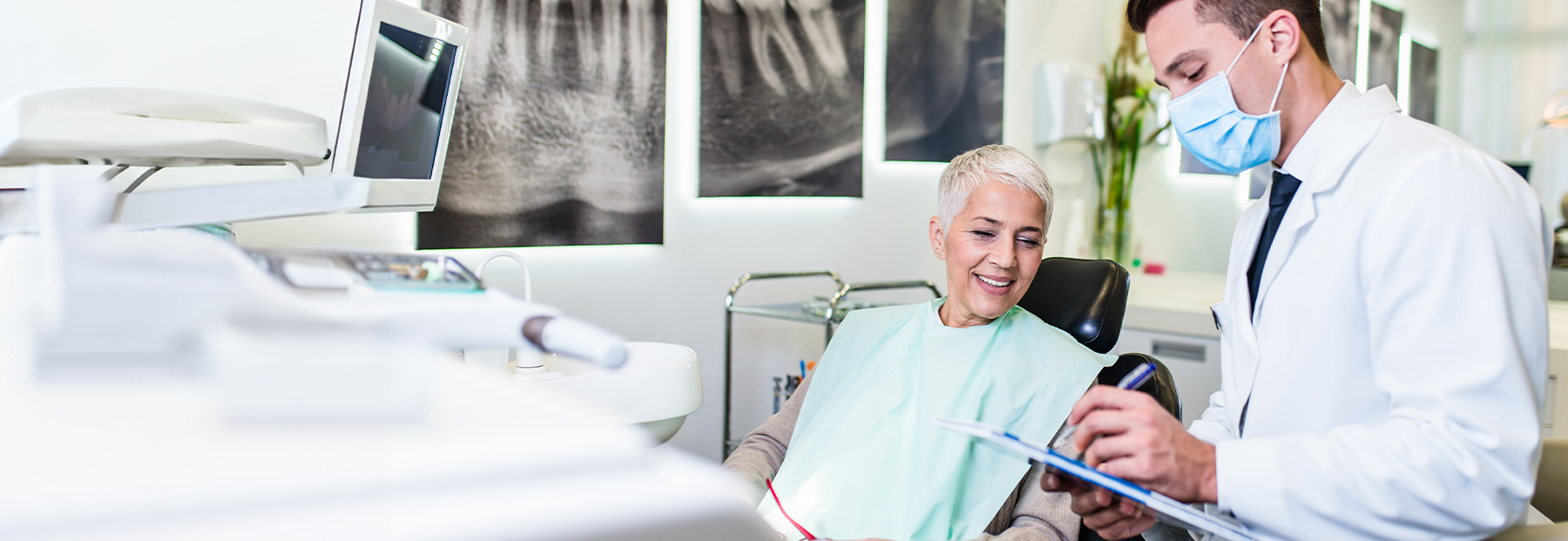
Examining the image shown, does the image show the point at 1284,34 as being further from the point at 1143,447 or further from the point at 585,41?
the point at 585,41

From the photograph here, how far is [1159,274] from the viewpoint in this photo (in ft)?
13.3

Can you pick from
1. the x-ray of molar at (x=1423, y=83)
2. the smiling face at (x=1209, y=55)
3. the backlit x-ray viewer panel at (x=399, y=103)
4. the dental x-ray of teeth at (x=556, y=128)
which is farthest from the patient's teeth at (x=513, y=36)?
the x-ray of molar at (x=1423, y=83)

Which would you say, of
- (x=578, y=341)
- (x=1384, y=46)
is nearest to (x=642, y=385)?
(x=578, y=341)

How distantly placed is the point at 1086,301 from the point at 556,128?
1448mm

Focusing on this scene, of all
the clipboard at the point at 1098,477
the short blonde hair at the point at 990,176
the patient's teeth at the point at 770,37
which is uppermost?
the patient's teeth at the point at 770,37

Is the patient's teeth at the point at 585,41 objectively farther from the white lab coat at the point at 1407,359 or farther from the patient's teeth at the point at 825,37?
the white lab coat at the point at 1407,359

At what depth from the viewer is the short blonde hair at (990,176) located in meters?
1.66

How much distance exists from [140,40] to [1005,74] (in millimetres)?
2966

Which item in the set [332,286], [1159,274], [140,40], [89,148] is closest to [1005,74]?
[1159,274]

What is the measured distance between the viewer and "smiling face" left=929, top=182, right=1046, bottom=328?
1656 mm

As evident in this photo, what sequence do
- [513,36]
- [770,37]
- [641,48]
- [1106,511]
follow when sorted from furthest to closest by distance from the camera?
1. [770,37]
2. [641,48]
3. [513,36]
4. [1106,511]

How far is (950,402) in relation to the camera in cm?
162

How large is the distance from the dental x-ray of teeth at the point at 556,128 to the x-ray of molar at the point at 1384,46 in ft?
8.87

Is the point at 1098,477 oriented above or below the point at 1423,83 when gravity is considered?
below
